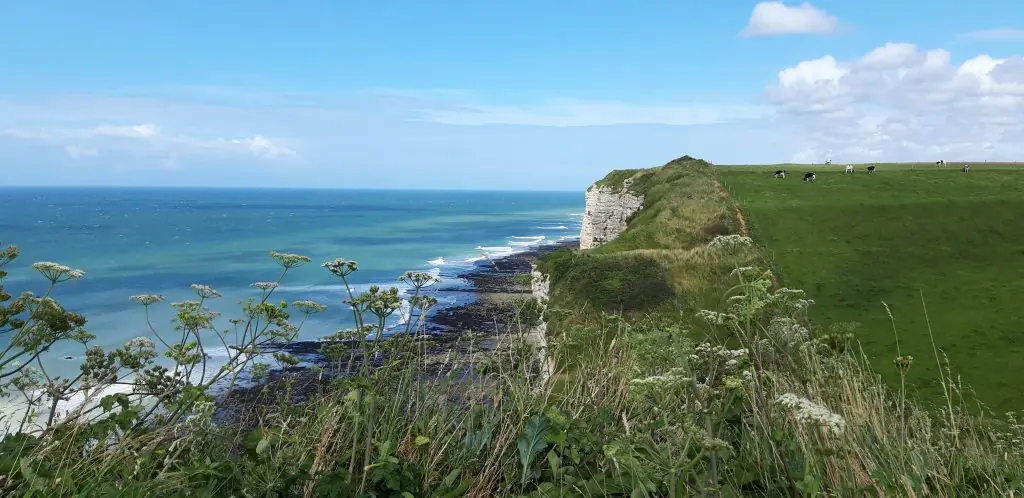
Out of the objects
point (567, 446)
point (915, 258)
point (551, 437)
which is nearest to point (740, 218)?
point (915, 258)

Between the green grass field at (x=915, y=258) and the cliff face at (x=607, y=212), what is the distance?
322 inches

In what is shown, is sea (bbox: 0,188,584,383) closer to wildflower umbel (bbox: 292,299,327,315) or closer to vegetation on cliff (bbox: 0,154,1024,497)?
wildflower umbel (bbox: 292,299,327,315)

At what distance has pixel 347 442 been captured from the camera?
13.7 feet

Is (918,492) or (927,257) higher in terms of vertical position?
(918,492)

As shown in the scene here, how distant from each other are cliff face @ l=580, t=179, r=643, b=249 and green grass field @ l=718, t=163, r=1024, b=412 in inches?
322

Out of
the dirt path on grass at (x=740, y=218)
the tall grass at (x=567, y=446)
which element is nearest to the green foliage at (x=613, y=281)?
the dirt path on grass at (x=740, y=218)

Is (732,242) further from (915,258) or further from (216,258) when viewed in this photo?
(216,258)

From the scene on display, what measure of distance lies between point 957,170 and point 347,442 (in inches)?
2609

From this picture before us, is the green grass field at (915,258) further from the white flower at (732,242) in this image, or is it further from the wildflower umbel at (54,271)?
the wildflower umbel at (54,271)

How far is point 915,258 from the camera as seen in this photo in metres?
35.2

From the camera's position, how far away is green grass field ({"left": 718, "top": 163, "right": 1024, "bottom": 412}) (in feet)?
74.2

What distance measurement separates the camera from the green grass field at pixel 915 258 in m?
22.6

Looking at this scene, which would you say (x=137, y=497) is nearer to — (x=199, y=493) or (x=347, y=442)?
(x=199, y=493)

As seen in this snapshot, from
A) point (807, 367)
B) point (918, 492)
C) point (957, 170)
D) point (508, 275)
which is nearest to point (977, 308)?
point (807, 367)
